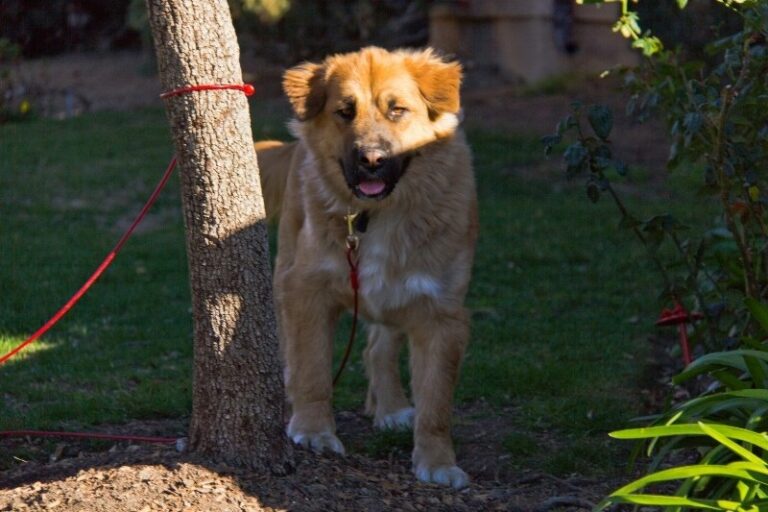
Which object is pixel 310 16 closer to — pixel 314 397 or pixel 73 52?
pixel 73 52

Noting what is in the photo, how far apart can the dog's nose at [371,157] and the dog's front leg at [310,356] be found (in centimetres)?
60

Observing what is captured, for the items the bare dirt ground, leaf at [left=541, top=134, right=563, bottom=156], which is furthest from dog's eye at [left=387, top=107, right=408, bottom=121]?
the bare dirt ground

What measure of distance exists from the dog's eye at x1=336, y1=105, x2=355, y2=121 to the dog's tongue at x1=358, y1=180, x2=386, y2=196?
12.2 inches

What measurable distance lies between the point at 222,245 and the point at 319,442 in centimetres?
125

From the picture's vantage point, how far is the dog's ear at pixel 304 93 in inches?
201

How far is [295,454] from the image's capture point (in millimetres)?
4445

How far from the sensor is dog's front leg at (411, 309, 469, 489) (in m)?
4.82

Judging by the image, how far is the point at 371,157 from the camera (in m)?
4.79

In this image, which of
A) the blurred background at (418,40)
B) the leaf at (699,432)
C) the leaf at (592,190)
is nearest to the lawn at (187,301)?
the leaf at (592,190)

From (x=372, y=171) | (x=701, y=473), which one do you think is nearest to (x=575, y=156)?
(x=372, y=171)

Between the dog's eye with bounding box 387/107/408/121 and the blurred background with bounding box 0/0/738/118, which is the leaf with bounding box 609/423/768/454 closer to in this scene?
the dog's eye with bounding box 387/107/408/121

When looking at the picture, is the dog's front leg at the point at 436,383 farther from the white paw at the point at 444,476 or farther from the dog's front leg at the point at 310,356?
the dog's front leg at the point at 310,356

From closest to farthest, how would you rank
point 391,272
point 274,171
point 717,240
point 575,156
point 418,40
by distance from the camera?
point 575,156, point 391,272, point 717,240, point 274,171, point 418,40

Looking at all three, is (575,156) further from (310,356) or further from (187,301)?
(187,301)
